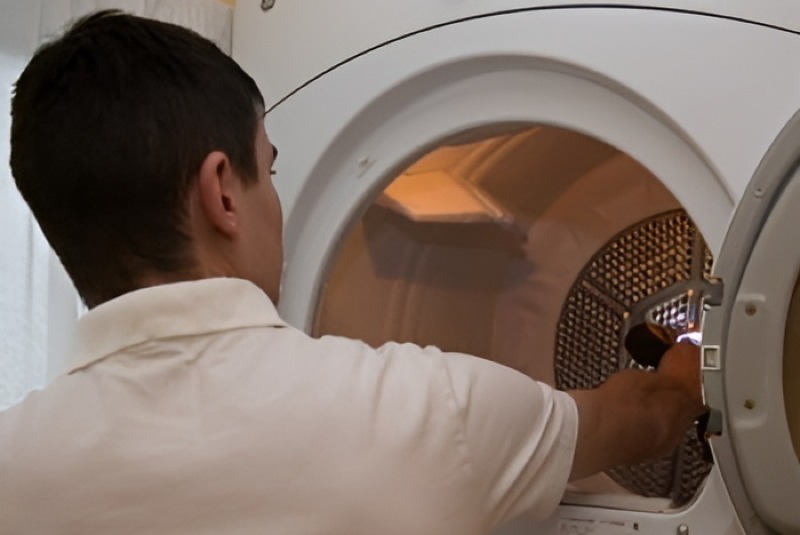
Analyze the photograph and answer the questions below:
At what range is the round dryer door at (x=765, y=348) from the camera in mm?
725

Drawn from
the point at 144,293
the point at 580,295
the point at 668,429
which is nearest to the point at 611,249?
the point at 580,295

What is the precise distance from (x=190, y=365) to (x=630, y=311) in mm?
625

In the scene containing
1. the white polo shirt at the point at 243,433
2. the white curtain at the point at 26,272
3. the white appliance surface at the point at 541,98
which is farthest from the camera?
the white curtain at the point at 26,272

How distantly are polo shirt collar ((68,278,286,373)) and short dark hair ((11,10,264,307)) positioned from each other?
1.5 inches

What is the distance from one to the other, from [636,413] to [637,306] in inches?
12.9

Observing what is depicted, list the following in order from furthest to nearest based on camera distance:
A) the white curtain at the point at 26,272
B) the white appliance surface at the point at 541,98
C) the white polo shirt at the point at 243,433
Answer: the white curtain at the point at 26,272
the white appliance surface at the point at 541,98
the white polo shirt at the point at 243,433

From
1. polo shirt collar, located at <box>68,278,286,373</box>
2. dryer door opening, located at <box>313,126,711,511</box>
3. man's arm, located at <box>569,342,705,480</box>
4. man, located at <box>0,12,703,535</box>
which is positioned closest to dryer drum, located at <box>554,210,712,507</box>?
dryer door opening, located at <box>313,126,711,511</box>

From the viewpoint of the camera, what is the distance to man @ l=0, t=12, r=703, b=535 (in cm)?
65

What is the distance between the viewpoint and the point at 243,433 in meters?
0.65

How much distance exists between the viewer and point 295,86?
1062mm

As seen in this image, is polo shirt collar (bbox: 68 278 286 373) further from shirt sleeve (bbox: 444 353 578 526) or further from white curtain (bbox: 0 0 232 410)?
white curtain (bbox: 0 0 232 410)

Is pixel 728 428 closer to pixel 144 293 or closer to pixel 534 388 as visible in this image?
pixel 534 388

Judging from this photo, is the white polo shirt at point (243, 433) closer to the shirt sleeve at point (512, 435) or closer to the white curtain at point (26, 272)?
the shirt sleeve at point (512, 435)

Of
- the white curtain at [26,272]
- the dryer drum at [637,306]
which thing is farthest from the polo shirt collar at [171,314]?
the dryer drum at [637,306]
